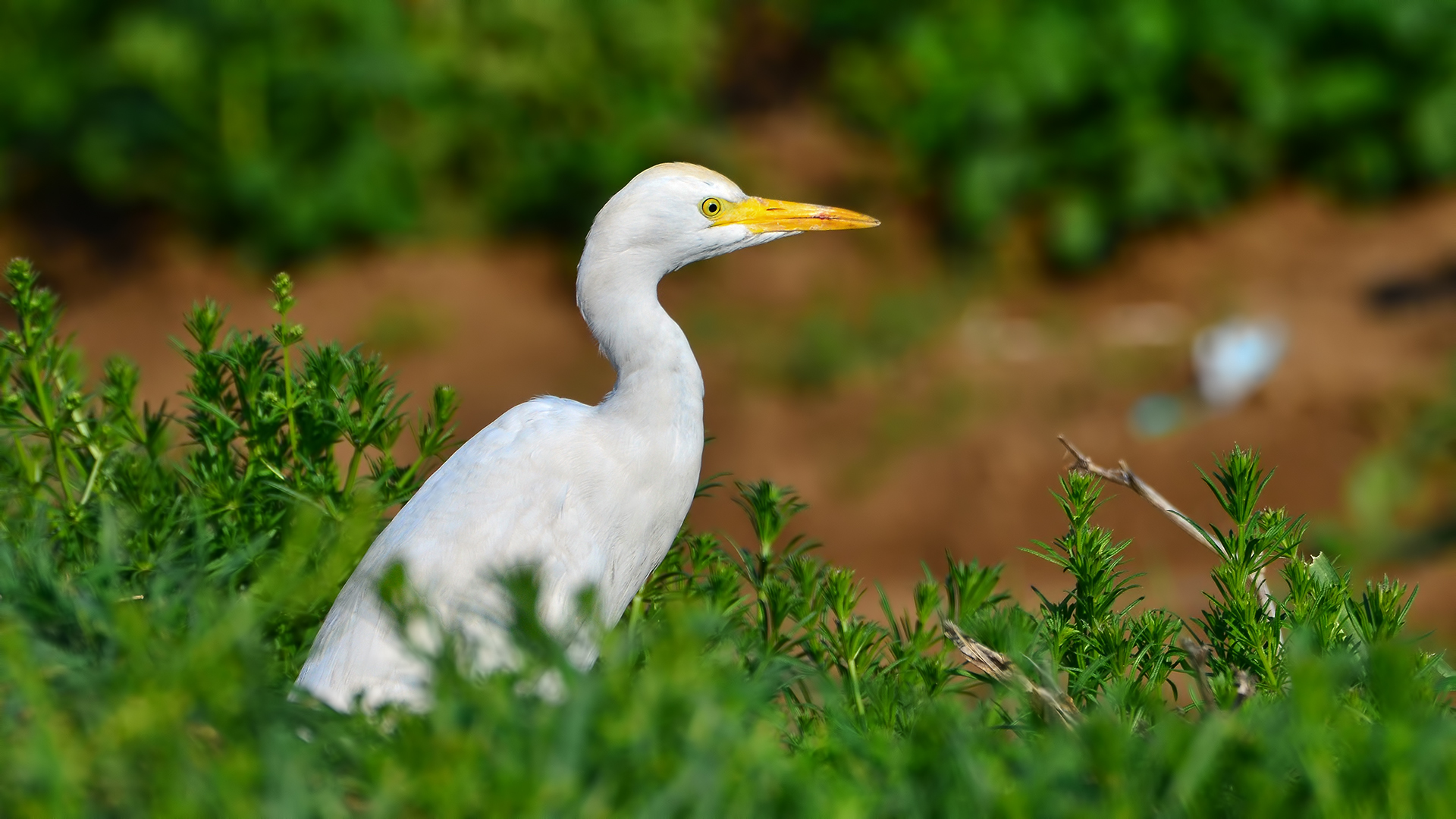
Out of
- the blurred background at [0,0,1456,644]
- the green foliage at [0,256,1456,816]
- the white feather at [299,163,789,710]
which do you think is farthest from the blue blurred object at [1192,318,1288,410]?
the green foliage at [0,256,1456,816]

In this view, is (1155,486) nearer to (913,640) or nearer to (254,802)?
(913,640)

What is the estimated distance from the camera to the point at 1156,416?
647 cm

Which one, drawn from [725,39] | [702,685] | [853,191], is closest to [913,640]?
[702,685]

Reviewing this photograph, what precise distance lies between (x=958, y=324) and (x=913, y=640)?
5.46m

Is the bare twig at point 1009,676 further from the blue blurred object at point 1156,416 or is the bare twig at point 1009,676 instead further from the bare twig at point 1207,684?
the blue blurred object at point 1156,416

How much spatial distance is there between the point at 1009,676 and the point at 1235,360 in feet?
16.9

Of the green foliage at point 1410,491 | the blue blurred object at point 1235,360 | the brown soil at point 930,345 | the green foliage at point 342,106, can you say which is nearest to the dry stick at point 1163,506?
the brown soil at point 930,345

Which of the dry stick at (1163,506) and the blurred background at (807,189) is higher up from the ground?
the blurred background at (807,189)

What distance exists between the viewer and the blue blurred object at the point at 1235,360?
21.1 feet

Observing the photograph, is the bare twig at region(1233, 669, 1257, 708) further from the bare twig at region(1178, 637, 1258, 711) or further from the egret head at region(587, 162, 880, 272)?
the egret head at region(587, 162, 880, 272)

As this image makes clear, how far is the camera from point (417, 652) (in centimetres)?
130

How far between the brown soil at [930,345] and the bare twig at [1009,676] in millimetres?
3470

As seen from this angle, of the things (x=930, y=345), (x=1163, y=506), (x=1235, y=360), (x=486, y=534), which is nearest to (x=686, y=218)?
(x=486, y=534)

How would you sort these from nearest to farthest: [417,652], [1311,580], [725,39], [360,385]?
[417,652]
[1311,580]
[360,385]
[725,39]
